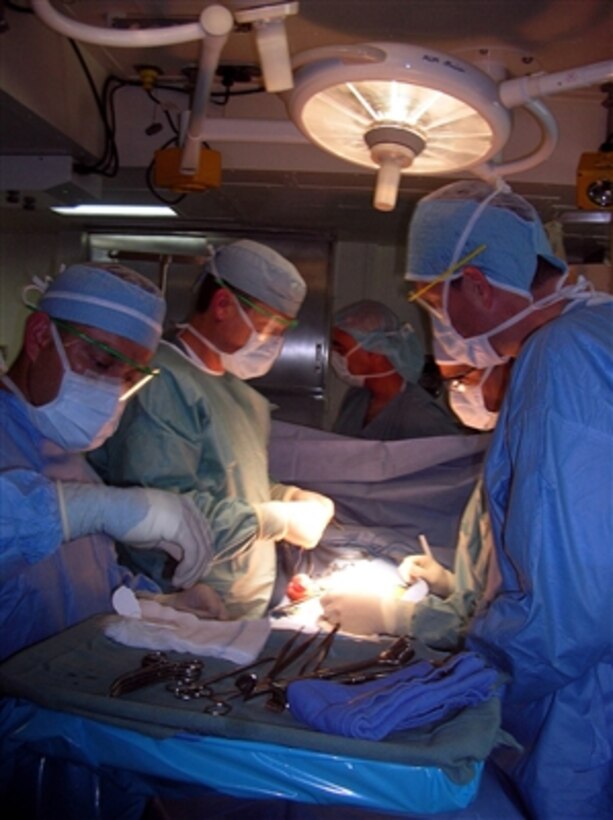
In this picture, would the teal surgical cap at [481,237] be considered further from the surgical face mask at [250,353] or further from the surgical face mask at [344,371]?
the surgical face mask at [344,371]

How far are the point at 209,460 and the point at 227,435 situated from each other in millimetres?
130

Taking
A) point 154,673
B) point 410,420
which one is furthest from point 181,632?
point 410,420

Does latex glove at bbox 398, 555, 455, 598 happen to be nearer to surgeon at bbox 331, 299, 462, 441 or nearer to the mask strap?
surgeon at bbox 331, 299, 462, 441

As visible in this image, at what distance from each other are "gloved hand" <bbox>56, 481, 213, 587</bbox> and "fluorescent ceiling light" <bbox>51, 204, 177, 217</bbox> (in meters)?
2.00

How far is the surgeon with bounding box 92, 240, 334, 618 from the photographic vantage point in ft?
7.71

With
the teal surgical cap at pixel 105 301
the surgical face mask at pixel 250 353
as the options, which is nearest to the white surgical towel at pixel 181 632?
the teal surgical cap at pixel 105 301

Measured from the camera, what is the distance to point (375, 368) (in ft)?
12.1

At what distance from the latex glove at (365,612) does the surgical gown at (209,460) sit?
339mm

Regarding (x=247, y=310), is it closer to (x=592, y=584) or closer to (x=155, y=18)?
(x=155, y=18)

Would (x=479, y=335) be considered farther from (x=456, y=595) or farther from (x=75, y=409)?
(x=75, y=409)

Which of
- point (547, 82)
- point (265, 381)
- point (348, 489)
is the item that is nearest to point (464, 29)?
point (547, 82)

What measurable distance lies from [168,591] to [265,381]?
1.74 metres

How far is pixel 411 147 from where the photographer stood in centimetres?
188

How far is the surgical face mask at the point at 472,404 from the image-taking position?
7.46 ft
